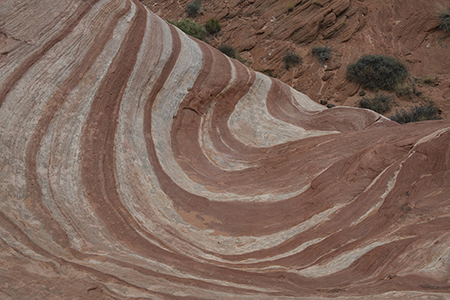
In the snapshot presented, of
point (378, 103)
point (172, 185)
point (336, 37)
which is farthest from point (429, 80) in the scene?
point (172, 185)

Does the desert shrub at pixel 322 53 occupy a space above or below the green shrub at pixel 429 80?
above

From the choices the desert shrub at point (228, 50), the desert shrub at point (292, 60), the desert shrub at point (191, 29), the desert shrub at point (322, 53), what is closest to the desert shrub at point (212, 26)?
the desert shrub at point (191, 29)

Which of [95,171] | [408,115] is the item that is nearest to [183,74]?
[95,171]

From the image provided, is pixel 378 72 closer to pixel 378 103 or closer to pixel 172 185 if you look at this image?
pixel 378 103

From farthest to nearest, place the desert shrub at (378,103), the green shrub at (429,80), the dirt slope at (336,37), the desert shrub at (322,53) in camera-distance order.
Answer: the desert shrub at (322,53)
the dirt slope at (336,37)
the green shrub at (429,80)
the desert shrub at (378,103)

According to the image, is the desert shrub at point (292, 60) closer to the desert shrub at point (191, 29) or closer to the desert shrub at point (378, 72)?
the desert shrub at point (378, 72)

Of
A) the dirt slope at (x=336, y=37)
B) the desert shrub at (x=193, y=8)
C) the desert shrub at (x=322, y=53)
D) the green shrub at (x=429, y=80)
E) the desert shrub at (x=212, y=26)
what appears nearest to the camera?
the green shrub at (x=429, y=80)

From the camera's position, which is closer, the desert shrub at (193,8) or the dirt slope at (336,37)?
the dirt slope at (336,37)
